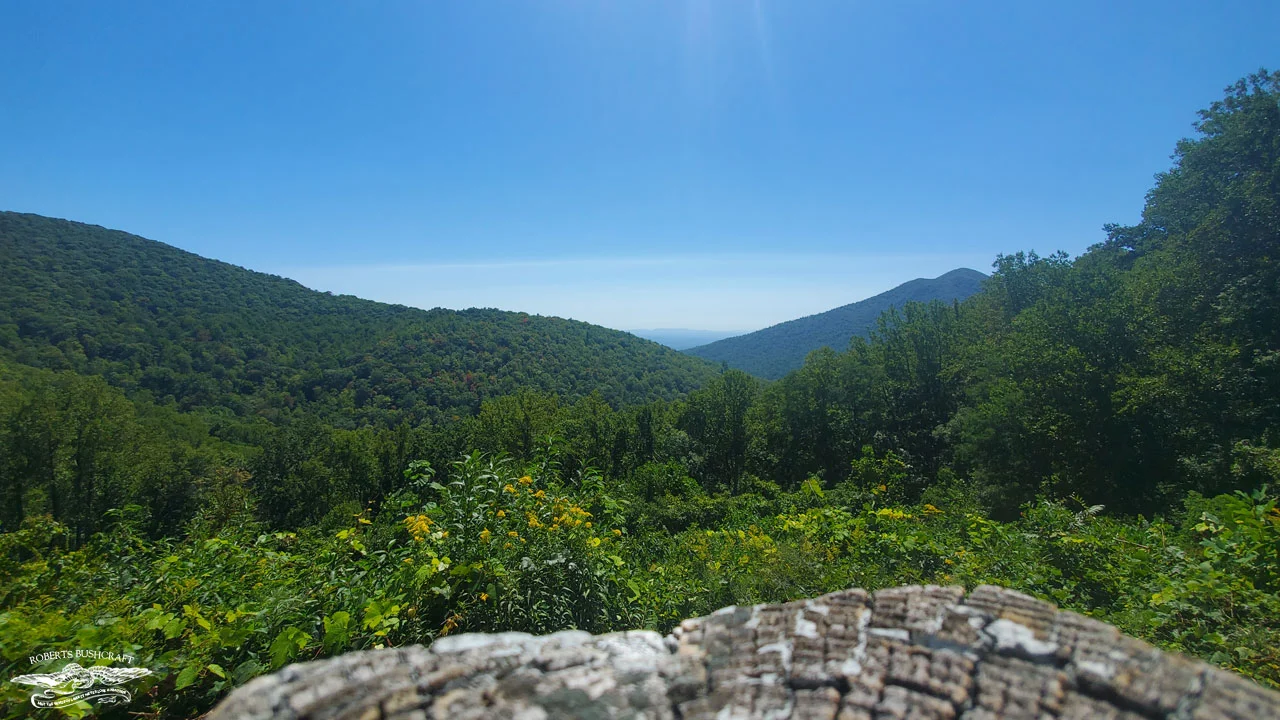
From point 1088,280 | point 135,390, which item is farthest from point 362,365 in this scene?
point 1088,280

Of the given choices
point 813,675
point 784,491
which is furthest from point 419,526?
point 784,491

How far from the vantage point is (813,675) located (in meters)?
0.99

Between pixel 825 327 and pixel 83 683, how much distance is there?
167216 mm

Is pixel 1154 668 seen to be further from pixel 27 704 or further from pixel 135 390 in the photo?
pixel 135 390

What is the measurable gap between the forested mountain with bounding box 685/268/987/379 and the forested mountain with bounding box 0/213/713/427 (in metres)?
48.1

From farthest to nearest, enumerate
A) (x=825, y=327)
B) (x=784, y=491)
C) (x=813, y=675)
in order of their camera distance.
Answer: (x=825, y=327) → (x=784, y=491) → (x=813, y=675)

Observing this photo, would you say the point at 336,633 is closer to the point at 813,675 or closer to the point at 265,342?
the point at 813,675

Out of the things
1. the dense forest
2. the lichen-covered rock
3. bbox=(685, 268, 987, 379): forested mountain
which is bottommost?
the dense forest

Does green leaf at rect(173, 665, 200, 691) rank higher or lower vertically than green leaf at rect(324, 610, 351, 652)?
lower

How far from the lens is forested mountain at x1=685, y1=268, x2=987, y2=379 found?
144125 mm

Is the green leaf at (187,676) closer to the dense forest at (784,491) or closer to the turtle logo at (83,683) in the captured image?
the dense forest at (784,491)

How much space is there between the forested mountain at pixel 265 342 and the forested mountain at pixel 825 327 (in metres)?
48.1

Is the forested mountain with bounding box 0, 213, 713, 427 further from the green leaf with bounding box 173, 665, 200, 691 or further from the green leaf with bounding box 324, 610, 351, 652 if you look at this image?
the green leaf with bounding box 324, 610, 351, 652

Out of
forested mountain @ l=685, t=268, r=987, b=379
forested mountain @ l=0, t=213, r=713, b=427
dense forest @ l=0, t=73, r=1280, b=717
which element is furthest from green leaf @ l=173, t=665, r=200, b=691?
forested mountain @ l=685, t=268, r=987, b=379
